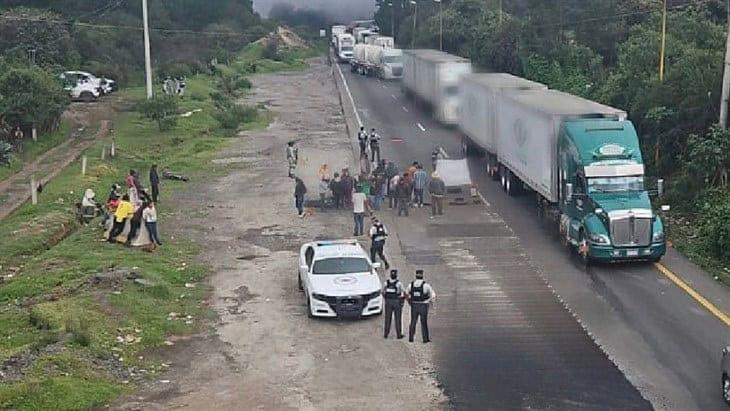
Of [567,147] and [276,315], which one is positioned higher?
[567,147]

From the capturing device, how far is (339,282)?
22578 millimetres

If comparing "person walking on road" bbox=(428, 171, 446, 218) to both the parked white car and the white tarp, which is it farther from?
the parked white car

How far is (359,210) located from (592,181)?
6633mm

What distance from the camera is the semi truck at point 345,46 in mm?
109000

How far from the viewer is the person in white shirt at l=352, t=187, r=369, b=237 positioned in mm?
29797

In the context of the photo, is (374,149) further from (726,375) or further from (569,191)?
(726,375)

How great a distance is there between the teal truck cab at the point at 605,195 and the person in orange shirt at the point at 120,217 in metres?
11.7

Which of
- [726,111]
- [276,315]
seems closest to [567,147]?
[726,111]

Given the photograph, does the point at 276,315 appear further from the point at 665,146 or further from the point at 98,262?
the point at 665,146

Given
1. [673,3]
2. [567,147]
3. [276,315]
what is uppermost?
[673,3]

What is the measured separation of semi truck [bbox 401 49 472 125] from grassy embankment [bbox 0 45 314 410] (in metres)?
18.1

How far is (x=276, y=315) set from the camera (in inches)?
899

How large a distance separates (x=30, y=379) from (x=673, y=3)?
60741 mm

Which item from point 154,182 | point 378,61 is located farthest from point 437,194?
point 378,61
